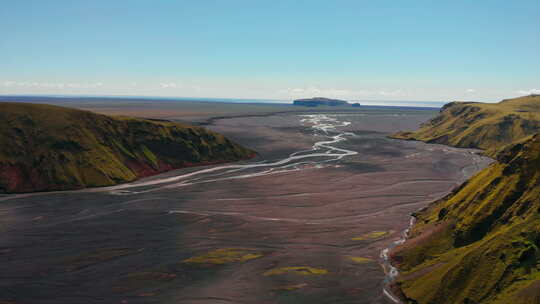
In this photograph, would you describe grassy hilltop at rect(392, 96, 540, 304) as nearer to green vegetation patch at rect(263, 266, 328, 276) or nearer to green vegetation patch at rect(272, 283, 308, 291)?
green vegetation patch at rect(263, 266, 328, 276)

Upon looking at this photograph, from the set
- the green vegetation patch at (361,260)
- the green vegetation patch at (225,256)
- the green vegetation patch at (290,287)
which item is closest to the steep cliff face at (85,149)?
the green vegetation patch at (225,256)

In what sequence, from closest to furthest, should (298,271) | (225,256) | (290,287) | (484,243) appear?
1. (484,243)
2. (290,287)
3. (298,271)
4. (225,256)

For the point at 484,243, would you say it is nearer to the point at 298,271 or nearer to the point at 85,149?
the point at 298,271

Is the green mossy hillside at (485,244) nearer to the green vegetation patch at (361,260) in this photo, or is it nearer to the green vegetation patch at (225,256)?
the green vegetation patch at (361,260)

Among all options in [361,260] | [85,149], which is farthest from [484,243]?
[85,149]

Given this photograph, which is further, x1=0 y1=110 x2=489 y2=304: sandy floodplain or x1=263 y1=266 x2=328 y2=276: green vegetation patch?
x1=263 y1=266 x2=328 y2=276: green vegetation patch

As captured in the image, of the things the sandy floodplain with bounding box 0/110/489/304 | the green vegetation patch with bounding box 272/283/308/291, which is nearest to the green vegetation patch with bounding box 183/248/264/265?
the sandy floodplain with bounding box 0/110/489/304

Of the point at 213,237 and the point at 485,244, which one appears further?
the point at 213,237
